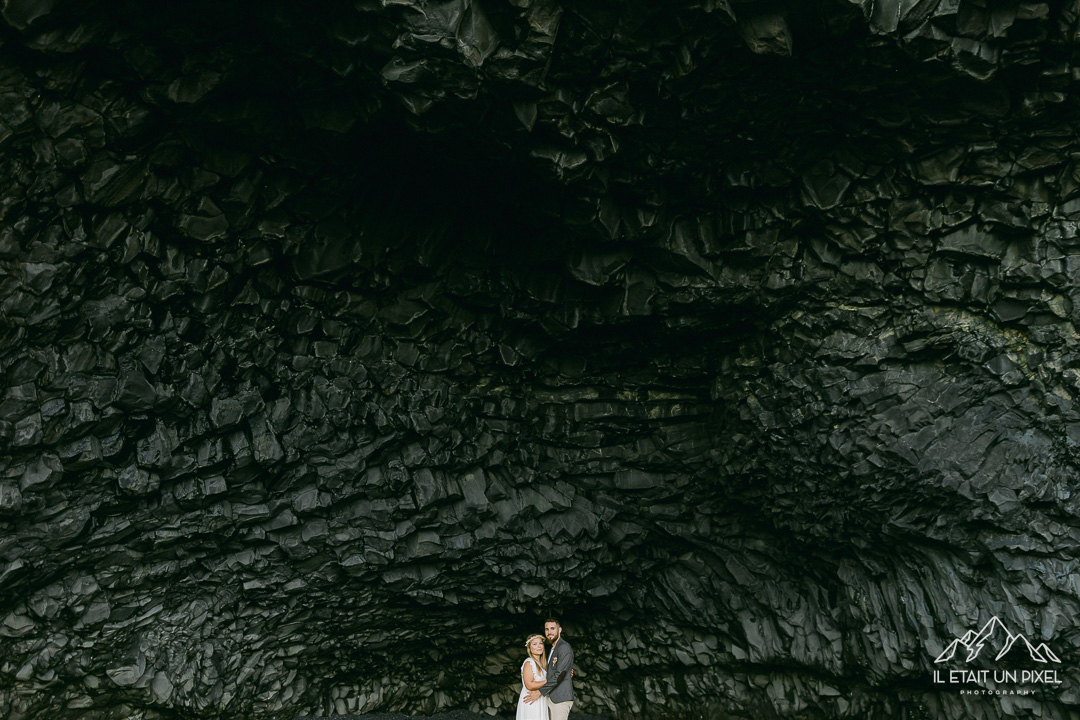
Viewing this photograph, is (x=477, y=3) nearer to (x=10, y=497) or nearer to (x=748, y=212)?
(x=748, y=212)

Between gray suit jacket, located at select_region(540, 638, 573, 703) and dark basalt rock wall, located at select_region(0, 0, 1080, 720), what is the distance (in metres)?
1.13

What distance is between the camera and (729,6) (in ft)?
16.4

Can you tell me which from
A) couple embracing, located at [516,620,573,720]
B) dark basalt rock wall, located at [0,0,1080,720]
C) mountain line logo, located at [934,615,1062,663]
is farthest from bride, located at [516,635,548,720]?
mountain line logo, located at [934,615,1062,663]

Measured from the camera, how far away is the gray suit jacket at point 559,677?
6398mm

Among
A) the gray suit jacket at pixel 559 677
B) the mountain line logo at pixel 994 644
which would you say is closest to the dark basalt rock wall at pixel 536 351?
the mountain line logo at pixel 994 644

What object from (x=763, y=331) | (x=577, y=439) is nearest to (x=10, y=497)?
(x=577, y=439)

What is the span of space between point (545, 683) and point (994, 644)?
336 centimetres

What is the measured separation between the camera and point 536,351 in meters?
7.36

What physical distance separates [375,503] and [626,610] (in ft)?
9.13

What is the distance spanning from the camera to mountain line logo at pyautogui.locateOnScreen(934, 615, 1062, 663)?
17.4 ft

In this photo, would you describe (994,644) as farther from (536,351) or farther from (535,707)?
(536,351)

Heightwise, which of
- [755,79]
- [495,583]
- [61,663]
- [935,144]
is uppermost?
[755,79]

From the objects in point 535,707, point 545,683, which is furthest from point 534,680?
point 535,707

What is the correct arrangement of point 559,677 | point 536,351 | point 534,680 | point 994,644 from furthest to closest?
point 536,351 < point 559,677 < point 534,680 < point 994,644
